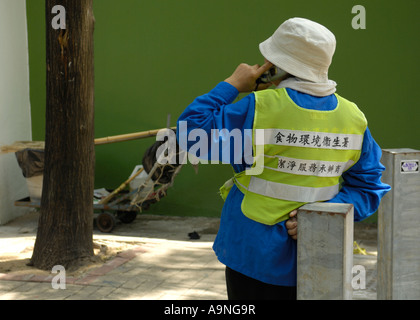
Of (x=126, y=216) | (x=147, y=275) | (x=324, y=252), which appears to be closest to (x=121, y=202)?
(x=126, y=216)

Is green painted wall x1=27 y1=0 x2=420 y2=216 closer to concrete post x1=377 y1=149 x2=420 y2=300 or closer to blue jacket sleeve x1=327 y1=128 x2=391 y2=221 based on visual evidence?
concrete post x1=377 y1=149 x2=420 y2=300

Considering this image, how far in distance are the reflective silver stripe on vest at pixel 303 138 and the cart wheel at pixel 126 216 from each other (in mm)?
6349

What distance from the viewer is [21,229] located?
26.9ft

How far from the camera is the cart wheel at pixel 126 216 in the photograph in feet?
28.1

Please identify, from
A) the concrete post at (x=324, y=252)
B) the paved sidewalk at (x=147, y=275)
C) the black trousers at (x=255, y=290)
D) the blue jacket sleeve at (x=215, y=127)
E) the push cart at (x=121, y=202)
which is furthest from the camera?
the push cart at (x=121, y=202)

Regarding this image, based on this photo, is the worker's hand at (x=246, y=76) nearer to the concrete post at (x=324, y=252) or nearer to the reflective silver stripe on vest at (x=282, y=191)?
the reflective silver stripe on vest at (x=282, y=191)

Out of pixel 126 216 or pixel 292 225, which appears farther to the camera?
pixel 126 216

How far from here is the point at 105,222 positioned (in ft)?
26.7

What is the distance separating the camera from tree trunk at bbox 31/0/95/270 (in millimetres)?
5938

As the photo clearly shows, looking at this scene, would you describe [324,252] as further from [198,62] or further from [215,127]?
[198,62]

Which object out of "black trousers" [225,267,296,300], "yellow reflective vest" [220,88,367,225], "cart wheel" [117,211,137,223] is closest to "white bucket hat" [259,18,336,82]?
"yellow reflective vest" [220,88,367,225]

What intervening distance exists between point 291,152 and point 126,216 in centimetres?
641

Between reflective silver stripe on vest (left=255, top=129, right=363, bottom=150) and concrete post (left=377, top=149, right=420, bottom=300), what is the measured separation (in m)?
1.48

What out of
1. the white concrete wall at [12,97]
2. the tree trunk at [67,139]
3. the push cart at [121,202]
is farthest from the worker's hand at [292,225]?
the white concrete wall at [12,97]
